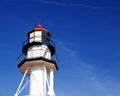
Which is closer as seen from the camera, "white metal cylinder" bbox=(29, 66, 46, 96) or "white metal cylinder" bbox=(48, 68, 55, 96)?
"white metal cylinder" bbox=(29, 66, 46, 96)

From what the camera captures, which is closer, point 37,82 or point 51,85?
point 37,82

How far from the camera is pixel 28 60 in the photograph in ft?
165

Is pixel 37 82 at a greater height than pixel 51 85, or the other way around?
pixel 37 82

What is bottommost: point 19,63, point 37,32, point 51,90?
point 51,90

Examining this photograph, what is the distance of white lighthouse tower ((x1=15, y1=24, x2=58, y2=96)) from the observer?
164 ft

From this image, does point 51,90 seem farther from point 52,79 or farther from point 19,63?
point 19,63

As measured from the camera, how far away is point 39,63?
A: 50656 mm

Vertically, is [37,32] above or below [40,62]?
above

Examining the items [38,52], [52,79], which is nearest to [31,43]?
[38,52]

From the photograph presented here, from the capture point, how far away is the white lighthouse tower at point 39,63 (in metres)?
49.9

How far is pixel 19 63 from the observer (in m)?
51.1

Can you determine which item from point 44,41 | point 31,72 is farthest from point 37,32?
point 31,72

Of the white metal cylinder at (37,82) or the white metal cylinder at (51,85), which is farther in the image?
the white metal cylinder at (51,85)

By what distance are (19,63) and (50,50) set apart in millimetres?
3757
